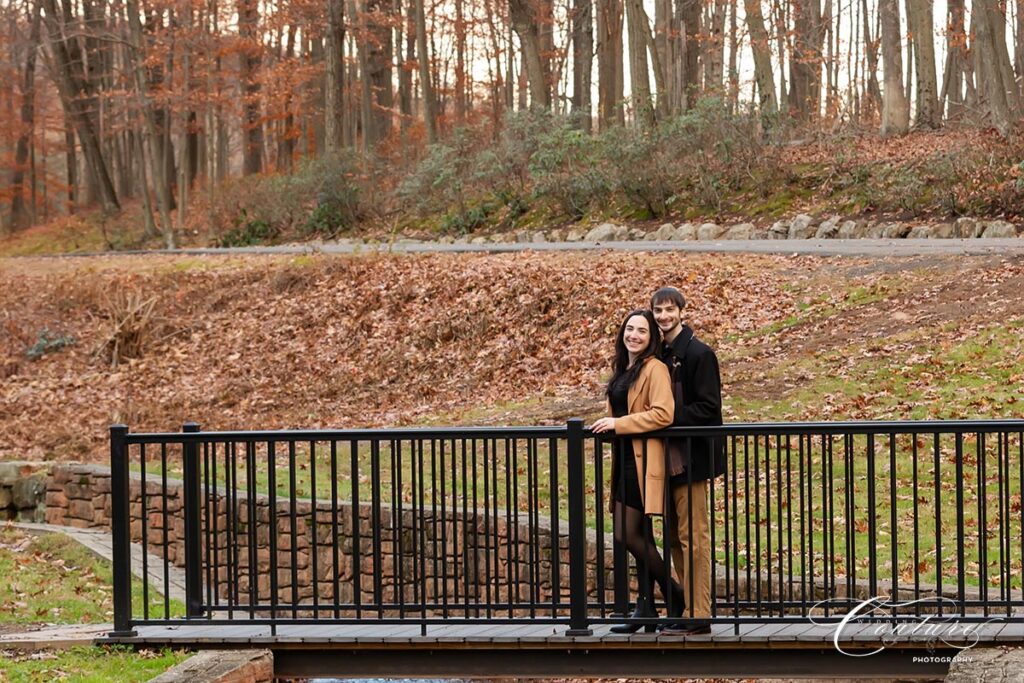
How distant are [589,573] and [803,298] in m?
10.1

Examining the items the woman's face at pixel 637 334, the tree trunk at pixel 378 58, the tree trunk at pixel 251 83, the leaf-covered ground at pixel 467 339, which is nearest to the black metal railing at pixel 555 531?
the woman's face at pixel 637 334

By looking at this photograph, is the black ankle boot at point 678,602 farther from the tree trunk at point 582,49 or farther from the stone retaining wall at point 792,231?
the tree trunk at point 582,49

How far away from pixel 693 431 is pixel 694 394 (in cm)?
26

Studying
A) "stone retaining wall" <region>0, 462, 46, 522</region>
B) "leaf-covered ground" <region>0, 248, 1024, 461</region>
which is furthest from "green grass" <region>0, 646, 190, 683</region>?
"stone retaining wall" <region>0, 462, 46, 522</region>

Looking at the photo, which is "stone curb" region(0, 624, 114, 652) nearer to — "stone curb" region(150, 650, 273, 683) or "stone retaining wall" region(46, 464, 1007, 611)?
"stone retaining wall" region(46, 464, 1007, 611)

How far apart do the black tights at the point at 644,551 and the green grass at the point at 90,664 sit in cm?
264

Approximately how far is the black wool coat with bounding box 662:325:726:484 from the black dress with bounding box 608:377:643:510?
9.4 inches

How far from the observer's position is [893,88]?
109 ft

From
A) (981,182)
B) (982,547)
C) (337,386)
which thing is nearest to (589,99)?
(981,182)

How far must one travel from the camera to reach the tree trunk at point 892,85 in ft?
107

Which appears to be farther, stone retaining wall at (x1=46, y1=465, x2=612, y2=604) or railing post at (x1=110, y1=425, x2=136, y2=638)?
stone retaining wall at (x1=46, y1=465, x2=612, y2=604)

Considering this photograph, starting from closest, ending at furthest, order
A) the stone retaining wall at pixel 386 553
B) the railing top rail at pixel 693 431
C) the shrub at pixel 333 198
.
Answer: the railing top rail at pixel 693 431 < the stone retaining wall at pixel 386 553 < the shrub at pixel 333 198

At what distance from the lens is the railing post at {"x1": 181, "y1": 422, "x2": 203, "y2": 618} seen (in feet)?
27.7

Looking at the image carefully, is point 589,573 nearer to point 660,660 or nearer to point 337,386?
point 660,660
